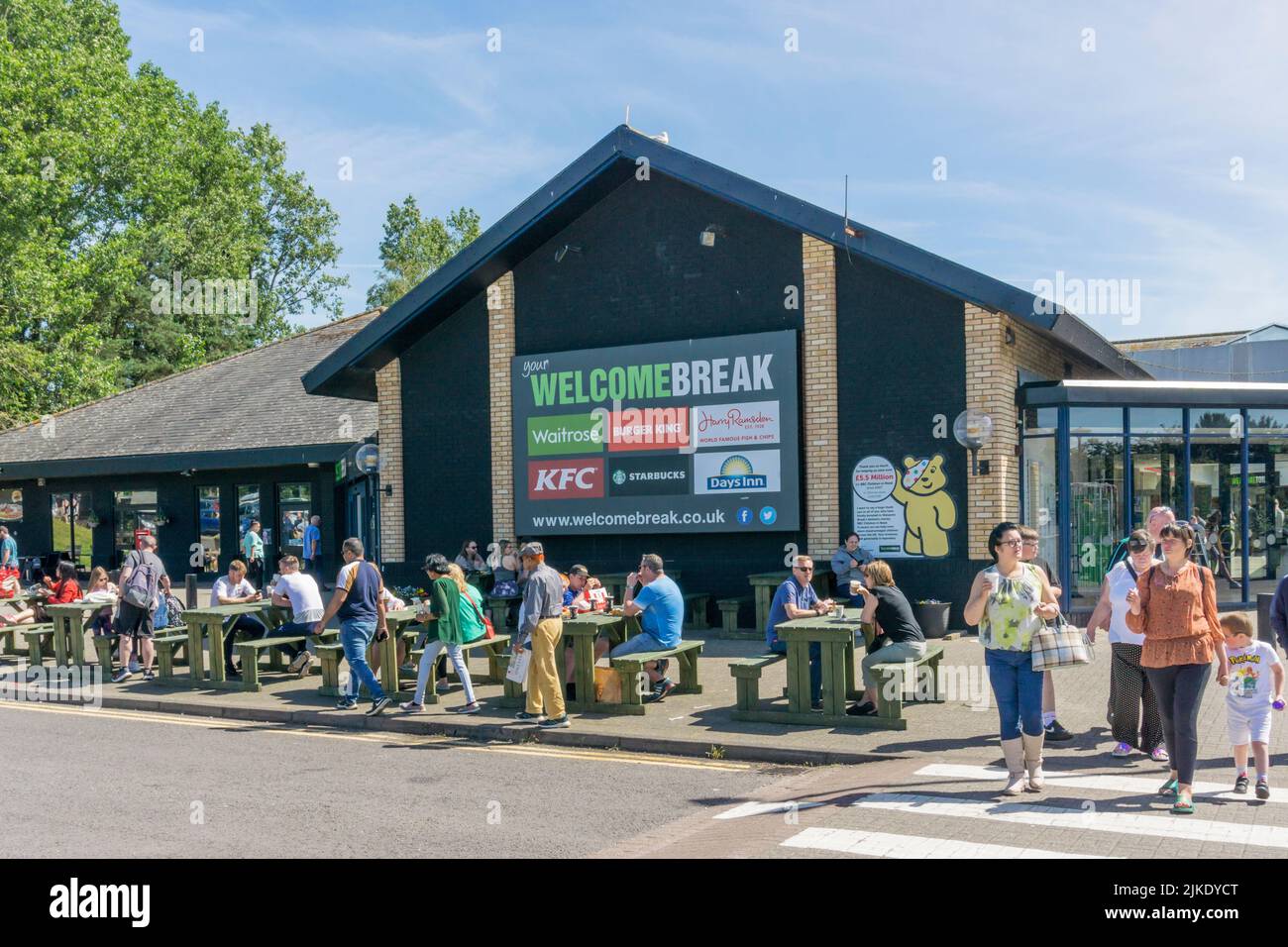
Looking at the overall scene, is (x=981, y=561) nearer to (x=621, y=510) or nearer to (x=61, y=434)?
(x=621, y=510)

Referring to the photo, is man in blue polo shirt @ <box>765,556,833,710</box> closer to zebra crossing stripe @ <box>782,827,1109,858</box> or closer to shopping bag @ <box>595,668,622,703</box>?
shopping bag @ <box>595,668,622,703</box>

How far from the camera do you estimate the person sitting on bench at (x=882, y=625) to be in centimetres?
996

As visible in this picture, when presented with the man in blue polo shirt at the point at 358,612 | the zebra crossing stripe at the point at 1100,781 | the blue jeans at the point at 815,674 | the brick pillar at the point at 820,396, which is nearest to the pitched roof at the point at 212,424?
the brick pillar at the point at 820,396

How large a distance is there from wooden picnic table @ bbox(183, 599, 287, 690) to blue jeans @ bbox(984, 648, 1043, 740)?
29.8 ft

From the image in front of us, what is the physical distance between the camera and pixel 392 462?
66.4 feet

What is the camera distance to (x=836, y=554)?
1580 centimetres

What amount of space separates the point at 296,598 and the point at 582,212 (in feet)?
26.8

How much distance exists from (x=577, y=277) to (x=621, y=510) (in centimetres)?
386

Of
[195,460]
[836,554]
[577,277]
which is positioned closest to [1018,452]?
[836,554]

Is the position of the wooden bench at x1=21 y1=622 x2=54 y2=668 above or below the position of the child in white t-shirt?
below

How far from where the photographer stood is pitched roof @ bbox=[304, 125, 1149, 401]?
583 inches

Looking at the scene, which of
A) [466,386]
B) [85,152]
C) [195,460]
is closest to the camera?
[466,386]

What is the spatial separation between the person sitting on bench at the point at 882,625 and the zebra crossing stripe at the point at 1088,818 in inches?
95.3
